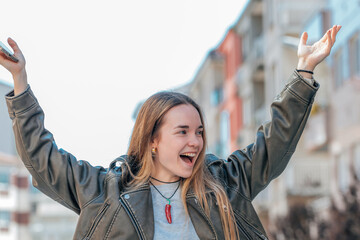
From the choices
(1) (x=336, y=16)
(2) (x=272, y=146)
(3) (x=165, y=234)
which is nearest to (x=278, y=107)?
(2) (x=272, y=146)

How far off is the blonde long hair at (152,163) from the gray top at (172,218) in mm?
56

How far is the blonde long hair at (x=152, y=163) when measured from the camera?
14.6ft

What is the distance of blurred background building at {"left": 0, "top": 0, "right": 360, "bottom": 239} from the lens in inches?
983

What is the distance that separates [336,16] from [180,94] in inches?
868

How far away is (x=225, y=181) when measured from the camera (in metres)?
4.65

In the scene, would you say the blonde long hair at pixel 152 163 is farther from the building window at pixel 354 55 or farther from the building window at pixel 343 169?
the building window at pixel 343 169

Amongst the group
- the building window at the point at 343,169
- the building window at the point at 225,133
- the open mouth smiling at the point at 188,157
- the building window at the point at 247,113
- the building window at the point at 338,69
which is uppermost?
the open mouth smiling at the point at 188,157

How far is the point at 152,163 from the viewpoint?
466 centimetres

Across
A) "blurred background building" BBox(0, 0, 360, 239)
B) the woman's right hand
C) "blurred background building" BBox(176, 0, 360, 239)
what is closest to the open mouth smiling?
the woman's right hand

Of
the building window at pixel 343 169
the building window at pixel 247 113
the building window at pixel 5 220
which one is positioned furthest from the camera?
the building window at pixel 5 220

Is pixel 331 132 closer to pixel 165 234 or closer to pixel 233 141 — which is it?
pixel 233 141

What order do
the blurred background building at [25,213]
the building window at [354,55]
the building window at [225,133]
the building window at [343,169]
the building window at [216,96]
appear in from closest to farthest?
1. the building window at [354,55]
2. the building window at [343,169]
3. the building window at [225,133]
4. the building window at [216,96]
5. the blurred background building at [25,213]

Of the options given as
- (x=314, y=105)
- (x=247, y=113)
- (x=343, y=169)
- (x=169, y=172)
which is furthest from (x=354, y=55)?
(x=169, y=172)

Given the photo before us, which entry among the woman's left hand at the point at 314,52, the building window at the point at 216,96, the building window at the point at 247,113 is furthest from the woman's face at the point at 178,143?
the building window at the point at 216,96
